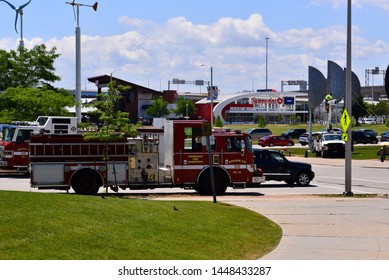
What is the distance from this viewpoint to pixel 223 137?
26.7 metres

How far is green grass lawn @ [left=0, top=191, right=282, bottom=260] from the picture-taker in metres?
11.7

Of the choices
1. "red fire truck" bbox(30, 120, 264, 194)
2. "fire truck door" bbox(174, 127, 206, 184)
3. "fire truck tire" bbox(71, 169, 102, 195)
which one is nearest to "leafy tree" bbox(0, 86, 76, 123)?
"red fire truck" bbox(30, 120, 264, 194)

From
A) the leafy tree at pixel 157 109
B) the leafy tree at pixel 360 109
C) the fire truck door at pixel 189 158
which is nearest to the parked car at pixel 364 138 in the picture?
the leafy tree at pixel 157 109

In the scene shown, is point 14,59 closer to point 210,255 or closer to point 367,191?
point 367,191

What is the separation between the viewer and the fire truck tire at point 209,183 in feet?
87.2

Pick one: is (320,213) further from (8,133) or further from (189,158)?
(8,133)

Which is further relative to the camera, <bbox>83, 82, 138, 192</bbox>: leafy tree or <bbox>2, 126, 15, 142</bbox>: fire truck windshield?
<bbox>2, 126, 15, 142</bbox>: fire truck windshield

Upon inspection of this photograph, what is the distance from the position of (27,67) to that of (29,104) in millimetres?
6813

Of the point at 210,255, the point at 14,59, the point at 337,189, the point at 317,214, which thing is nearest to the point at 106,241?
the point at 210,255

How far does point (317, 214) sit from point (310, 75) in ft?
216

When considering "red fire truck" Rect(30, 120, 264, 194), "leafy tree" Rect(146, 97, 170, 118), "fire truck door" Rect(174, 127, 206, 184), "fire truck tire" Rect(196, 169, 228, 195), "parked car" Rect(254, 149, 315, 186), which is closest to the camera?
"red fire truck" Rect(30, 120, 264, 194)

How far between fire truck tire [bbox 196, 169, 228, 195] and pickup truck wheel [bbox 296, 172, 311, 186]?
264 inches

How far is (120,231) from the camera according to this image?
44.6 feet

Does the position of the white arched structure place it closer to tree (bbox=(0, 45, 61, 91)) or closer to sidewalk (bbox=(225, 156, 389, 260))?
tree (bbox=(0, 45, 61, 91))
